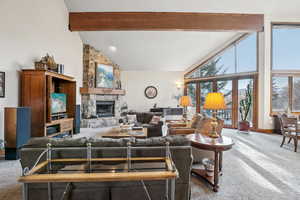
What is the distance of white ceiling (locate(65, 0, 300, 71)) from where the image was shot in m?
4.99

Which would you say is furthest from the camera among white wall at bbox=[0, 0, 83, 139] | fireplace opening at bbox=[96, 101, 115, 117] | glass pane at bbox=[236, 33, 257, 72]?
fireplace opening at bbox=[96, 101, 115, 117]

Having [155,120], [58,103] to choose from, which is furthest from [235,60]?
[58,103]

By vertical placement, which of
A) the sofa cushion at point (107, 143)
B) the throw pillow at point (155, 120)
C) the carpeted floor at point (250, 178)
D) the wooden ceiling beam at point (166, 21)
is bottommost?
the carpeted floor at point (250, 178)

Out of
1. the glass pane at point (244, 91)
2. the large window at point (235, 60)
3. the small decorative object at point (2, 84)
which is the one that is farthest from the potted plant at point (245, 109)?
the small decorative object at point (2, 84)

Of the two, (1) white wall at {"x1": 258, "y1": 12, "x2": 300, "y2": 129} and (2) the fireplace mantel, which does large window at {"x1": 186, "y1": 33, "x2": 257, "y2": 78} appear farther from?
(2) the fireplace mantel

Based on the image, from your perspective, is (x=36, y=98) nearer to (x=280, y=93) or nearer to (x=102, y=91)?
(x=102, y=91)

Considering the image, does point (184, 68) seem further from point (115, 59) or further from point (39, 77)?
point (39, 77)

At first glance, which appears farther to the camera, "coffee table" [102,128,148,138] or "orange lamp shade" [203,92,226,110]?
"coffee table" [102,128,148,138]

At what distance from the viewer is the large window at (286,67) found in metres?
5.90

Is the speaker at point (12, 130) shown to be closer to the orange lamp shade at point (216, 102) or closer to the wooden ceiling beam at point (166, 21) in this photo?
the wooden ceiling beam at point (166, 21)

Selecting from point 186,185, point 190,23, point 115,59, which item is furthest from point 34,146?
point 115,59

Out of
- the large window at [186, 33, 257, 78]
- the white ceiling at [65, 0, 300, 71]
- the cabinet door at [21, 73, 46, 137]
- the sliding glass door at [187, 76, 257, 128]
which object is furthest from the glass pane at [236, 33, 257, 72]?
the cabinet door at [21, 73, 46, 137]

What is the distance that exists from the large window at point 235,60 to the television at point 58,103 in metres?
6.75

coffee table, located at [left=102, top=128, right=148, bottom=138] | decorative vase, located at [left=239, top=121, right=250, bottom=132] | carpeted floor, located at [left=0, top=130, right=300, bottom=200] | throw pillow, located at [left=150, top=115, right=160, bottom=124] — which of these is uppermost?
throw pillow, located at [left=150, top=115, right=160, bottom=124]
